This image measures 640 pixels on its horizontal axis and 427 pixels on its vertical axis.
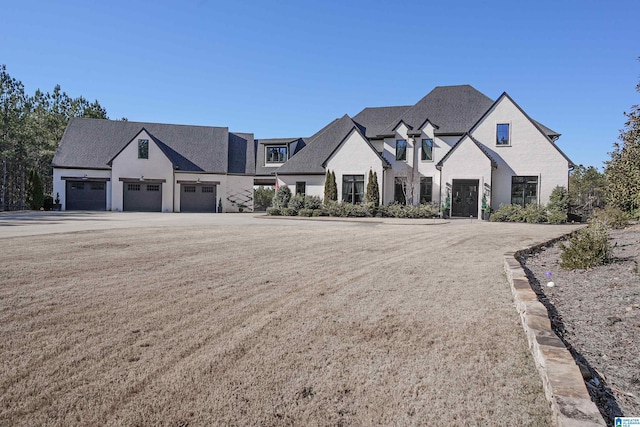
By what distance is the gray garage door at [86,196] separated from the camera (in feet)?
102

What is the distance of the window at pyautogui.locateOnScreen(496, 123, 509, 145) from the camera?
2410cm

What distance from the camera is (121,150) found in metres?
30.3

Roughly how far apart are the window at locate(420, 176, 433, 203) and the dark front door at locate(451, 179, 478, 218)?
6.81 feet

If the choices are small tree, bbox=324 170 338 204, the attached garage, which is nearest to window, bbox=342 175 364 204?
small tree, bbox=324 170 338 204

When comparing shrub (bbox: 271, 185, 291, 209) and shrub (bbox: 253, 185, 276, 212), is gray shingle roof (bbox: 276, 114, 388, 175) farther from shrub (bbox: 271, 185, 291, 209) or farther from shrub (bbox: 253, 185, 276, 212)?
shrub (bbox: 253, 185, 276, 212)

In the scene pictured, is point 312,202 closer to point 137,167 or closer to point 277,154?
point 277,154

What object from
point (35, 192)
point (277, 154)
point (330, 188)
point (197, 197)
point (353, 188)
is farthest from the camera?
point (277, 154)

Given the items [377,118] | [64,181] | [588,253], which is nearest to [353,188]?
[377,118]

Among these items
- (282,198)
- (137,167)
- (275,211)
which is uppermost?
(137,167)

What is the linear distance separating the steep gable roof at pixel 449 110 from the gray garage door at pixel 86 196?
21.9m

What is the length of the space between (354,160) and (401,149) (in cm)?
338

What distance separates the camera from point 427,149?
86.9 ft

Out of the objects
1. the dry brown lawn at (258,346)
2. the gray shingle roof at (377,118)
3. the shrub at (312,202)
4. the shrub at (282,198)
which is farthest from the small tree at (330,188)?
the dry brown lawn at (258,346)

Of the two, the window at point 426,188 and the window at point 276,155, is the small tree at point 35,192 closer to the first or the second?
the window at point 276,155
